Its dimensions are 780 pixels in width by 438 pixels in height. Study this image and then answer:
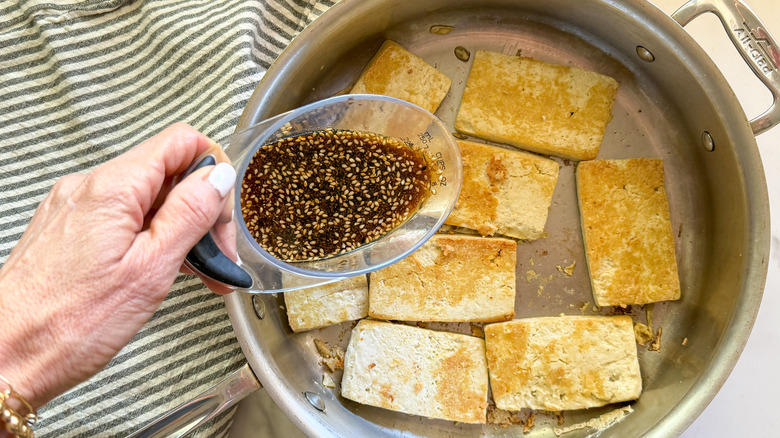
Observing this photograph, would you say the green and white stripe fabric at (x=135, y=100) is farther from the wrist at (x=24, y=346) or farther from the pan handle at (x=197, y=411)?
the wrist at (x=24, y=346)

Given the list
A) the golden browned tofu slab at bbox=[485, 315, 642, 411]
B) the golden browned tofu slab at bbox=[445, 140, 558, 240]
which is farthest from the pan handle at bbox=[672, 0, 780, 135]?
the golden browned tofu slab at bbox=[485, 315, 642, 411]

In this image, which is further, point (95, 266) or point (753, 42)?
point (753, 42)

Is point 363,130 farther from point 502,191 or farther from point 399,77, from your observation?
point 502,191

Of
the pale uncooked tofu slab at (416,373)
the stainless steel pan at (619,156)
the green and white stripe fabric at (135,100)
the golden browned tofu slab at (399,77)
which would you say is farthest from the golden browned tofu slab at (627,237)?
the green and white stripe fabric at (135,100)

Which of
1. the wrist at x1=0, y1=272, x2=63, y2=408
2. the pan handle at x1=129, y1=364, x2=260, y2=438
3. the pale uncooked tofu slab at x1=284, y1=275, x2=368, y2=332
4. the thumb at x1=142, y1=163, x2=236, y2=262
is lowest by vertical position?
the pan handle at x1=129, y1=364, x2=260, y2=438

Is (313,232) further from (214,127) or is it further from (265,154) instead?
(214,127)

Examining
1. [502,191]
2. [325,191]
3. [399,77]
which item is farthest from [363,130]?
[502,191]

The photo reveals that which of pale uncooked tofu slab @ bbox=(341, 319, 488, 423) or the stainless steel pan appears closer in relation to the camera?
the stainless steel pan

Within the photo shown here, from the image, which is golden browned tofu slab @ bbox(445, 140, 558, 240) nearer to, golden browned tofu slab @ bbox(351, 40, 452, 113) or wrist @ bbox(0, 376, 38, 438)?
golden browned tofu slab @ bbox(351, 40, 452, 113)
